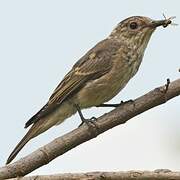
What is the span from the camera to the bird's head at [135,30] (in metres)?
7.78

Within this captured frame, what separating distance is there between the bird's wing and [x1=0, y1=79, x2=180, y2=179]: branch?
1713 millimetres

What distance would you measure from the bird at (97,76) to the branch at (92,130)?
1209mm

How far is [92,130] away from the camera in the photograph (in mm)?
5535

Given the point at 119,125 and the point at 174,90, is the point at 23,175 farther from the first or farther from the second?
the point at 174,90

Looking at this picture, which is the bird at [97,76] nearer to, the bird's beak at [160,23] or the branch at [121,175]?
the bird's beak at [160,23]

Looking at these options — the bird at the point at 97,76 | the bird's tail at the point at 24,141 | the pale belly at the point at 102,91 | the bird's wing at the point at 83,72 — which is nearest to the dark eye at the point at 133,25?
the bird at the point at 97,76

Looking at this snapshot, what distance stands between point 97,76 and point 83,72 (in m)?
0.23

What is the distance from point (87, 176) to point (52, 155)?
0.98 metres

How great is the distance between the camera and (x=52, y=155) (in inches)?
198

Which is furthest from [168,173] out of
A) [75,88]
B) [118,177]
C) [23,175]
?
[75,88]

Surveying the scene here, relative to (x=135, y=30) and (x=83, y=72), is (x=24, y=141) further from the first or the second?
(x=135, y=30)

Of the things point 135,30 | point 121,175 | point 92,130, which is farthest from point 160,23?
point 121,175

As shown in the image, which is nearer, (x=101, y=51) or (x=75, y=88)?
(x=75, y=88)

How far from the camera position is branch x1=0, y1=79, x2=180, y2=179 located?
483 cm
